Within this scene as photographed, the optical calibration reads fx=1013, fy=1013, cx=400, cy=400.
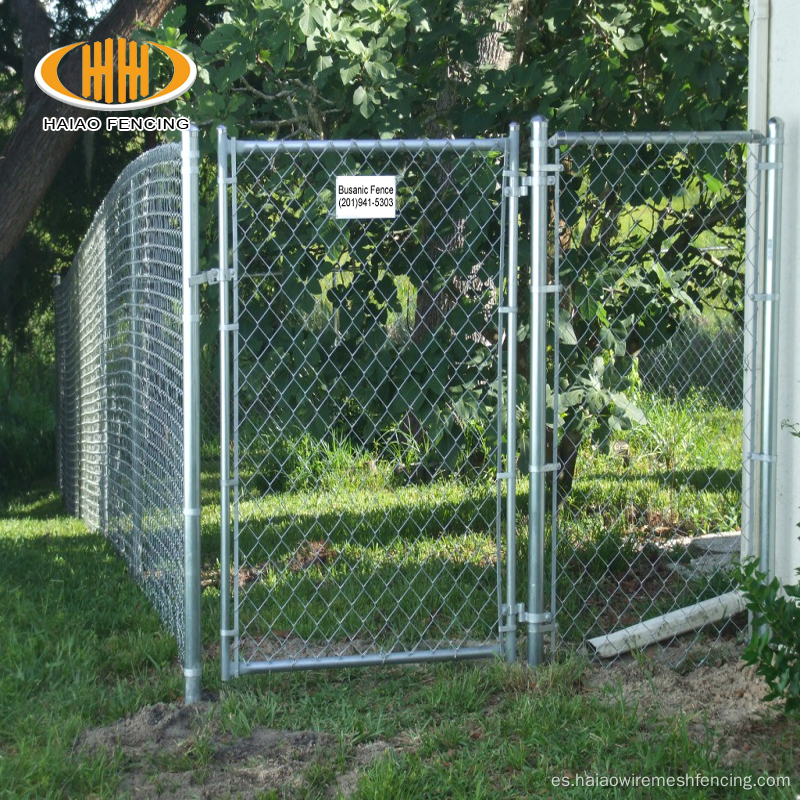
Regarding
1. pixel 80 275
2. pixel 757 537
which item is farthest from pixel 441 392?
pixel 80 275

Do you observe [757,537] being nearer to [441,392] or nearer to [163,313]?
[441,392]

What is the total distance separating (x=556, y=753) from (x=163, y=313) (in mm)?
2316

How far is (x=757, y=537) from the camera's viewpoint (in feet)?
12.6

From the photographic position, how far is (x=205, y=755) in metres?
3.16

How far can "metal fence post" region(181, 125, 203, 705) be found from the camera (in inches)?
138

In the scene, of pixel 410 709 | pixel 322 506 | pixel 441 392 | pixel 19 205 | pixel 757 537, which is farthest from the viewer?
pixel 19 205

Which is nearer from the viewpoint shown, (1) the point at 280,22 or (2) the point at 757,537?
(2) the point at 757,537

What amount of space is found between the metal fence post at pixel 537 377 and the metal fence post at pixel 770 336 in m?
0.83

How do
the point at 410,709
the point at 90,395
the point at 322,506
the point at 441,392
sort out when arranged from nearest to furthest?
the point at 410,709 < the point at 441,392 < the point at 322,506 < the point at 90,395

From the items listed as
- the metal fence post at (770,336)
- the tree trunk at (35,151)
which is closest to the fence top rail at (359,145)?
the metal fence post at (770,336)

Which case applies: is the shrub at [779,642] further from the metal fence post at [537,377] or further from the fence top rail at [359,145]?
the fence top rail at [359,145]

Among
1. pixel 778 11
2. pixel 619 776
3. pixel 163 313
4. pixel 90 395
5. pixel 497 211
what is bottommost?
pixel 619 776

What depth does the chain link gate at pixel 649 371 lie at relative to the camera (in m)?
3.76

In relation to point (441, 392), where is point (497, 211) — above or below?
above
